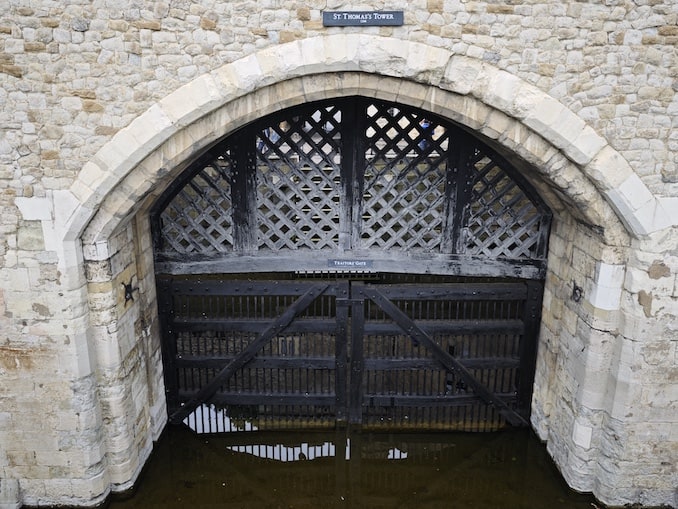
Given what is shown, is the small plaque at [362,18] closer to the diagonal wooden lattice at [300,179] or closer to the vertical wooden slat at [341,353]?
the diagonal wooden lattice at [300,179]

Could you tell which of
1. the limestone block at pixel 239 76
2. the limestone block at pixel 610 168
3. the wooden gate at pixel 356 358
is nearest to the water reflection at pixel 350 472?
the wooden gate at pixel 356 358

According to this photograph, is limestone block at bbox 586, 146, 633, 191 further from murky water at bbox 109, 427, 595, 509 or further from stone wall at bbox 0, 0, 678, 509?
murky water at bbox 109, 427, 595, 509

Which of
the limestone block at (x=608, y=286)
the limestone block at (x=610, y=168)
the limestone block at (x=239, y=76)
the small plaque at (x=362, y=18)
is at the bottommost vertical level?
the limestone block at (x=608, y=286)

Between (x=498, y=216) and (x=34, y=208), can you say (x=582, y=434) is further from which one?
(x=34, y=208)

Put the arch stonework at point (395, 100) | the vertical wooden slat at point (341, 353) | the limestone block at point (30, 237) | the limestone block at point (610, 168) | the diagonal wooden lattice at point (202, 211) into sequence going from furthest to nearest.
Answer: the vertical wooden slat at point (341, 353) < the diagonal wooden lattice at point (202, 211) < the limestone block at point (30, 237) < the limestone block at point (610, 168) < the arch stonework at point (395, 100)

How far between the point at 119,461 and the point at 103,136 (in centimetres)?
306

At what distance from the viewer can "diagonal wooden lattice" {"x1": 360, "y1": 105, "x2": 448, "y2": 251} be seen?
18.6 ft

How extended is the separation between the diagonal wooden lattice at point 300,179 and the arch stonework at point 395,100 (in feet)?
3.02

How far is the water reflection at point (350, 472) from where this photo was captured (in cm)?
564

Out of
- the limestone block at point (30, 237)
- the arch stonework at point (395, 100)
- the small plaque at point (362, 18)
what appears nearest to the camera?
the small plaque at point (362, 18)

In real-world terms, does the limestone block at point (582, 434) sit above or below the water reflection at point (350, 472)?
above

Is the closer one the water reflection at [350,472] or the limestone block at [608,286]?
the limestone block at [608,286]

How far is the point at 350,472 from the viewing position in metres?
6.08

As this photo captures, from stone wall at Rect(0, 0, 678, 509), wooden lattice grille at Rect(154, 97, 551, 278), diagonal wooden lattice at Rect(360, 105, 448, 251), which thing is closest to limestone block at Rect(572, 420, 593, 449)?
stone wall at Rect(0, 0, 678, 509)
